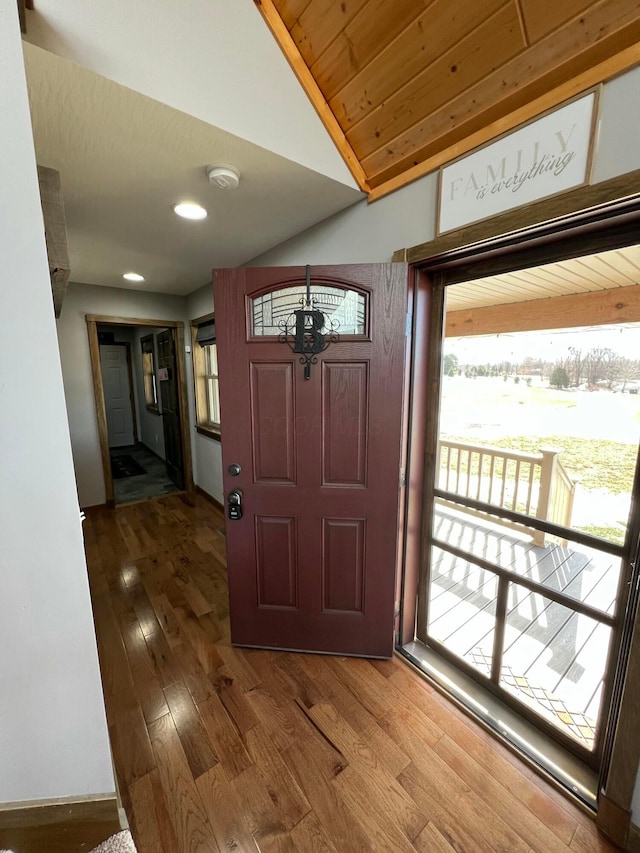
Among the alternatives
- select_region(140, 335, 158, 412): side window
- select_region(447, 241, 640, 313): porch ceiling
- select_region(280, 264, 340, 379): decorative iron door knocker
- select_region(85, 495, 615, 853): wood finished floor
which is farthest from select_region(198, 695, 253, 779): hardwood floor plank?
select_region(140, 335, 158, 412): side window

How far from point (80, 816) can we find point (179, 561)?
1618 mm

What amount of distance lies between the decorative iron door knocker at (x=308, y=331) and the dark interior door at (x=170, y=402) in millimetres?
2660

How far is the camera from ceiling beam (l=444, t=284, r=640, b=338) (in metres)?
1.08

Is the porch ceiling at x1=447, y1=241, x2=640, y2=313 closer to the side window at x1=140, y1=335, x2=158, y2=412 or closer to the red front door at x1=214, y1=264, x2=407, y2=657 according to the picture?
the red front door at x1=214, y1=264, x2=407, y2=657

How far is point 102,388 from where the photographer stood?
3.51m

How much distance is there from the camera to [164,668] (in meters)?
1.67

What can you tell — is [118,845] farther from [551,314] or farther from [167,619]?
[551,314]

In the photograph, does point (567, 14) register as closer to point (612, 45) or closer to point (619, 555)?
point (612, 45)

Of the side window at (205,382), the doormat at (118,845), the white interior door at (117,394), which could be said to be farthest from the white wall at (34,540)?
the white interior door at (117,394)

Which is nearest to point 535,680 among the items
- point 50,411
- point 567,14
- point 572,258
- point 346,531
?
point 346,531

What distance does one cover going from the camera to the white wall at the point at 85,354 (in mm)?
3168

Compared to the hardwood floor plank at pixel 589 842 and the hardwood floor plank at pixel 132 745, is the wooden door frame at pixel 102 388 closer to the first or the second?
the hardwood floor plank at pixel 132 745

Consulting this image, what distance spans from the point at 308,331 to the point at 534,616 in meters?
1.59

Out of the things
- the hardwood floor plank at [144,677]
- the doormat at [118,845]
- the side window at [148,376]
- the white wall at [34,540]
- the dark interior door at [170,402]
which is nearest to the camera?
the white wall at [34,540]
